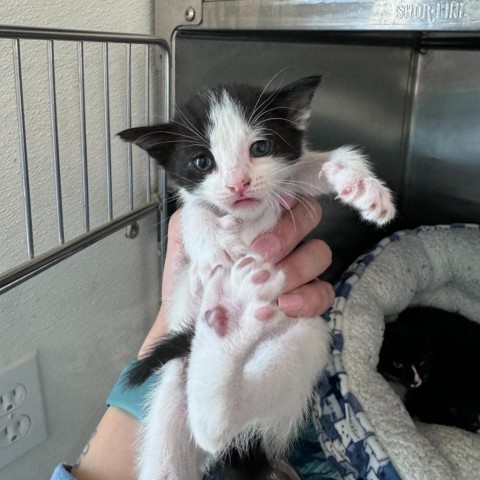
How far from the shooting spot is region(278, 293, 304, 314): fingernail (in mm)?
905

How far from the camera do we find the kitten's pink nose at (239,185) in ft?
2.73

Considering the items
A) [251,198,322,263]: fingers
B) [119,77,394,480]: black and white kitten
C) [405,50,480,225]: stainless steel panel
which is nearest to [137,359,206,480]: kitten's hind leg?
[119,77,394,480]: black and white kitten

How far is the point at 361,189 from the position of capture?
2.60 feet

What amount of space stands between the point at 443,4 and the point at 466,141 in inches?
37.2

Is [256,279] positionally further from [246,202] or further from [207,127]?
[207,127]

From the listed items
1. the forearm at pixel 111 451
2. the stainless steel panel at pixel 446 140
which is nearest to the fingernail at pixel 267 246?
the forearm at pixel 111 451

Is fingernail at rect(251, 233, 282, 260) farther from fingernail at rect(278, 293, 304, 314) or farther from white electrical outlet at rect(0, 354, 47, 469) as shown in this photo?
white electrical outlet at rect(0, 354, 47, 469)

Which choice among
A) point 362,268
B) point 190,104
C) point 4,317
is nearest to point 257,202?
point 190,104

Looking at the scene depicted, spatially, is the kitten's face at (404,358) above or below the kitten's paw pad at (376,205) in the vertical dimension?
below

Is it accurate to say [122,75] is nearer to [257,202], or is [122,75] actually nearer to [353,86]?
[257,202]

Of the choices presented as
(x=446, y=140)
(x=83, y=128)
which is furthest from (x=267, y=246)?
(x=446, y=140)

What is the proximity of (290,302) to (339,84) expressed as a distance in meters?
0.74

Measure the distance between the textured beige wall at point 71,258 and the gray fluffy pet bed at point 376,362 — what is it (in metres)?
0.54

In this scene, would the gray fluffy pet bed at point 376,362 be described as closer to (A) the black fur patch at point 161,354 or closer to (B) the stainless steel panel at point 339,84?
(B) the stainless steel panel at point 339,84
